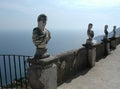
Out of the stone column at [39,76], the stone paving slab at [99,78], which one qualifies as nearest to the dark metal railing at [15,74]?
the stone column at [39,76]

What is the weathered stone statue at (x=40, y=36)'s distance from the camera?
5.37 meters

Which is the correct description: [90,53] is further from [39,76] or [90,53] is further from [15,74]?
[39,76]

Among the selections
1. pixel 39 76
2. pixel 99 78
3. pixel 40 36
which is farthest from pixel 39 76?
pixel 99 78

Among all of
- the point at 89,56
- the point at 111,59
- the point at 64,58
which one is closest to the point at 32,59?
the point at 64,58

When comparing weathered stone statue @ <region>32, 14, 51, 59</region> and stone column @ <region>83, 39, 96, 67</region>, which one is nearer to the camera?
weathered stone statue @ <region>32, 14, 51, 59</region>

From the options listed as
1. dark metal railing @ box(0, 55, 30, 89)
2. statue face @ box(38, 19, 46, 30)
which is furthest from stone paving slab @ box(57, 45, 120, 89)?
statue face @ box(38, 19, 46, 30)

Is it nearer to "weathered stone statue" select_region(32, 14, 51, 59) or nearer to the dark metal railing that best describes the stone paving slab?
the dark metal railing

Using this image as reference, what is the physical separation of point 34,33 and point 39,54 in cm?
54

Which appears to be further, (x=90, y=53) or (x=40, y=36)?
(x=90, y=53)

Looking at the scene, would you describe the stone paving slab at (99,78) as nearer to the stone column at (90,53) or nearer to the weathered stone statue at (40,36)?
the stone column at (90,53)

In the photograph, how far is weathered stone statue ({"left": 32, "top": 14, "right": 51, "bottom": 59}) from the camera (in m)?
5.37

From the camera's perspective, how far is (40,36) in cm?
536

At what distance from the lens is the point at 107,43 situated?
44.0 feet

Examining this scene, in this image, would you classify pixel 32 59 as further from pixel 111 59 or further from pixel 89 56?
pixel 111 59
